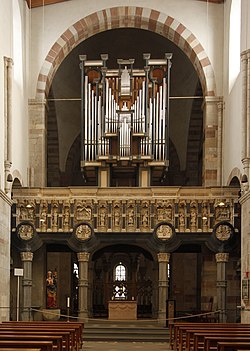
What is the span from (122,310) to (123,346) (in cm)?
503

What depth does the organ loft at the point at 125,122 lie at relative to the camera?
2391 cm

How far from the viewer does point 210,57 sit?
2498 centimetres

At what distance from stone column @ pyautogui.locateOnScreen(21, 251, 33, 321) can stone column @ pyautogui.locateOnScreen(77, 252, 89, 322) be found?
1.49 meters

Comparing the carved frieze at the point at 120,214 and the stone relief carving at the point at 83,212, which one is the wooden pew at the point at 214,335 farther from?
the stone relief carving at the point at 83,212

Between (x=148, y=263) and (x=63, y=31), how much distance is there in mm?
11083

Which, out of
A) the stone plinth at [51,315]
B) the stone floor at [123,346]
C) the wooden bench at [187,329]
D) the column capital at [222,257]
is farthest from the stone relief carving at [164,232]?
the wooden bench at [187,329]

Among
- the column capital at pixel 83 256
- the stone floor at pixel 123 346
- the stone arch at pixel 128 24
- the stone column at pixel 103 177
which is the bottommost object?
the stone floor at pixel 123 346

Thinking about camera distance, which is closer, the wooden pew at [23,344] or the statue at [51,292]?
the wooden pew at [23,344]

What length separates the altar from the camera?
23.2 metres

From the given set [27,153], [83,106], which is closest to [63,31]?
[83,106]

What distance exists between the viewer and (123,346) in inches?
720

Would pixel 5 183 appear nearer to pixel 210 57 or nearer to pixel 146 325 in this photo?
pixel 146 325

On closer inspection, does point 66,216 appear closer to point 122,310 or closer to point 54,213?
point 54,213

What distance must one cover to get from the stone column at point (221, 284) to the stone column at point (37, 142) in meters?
6.40
